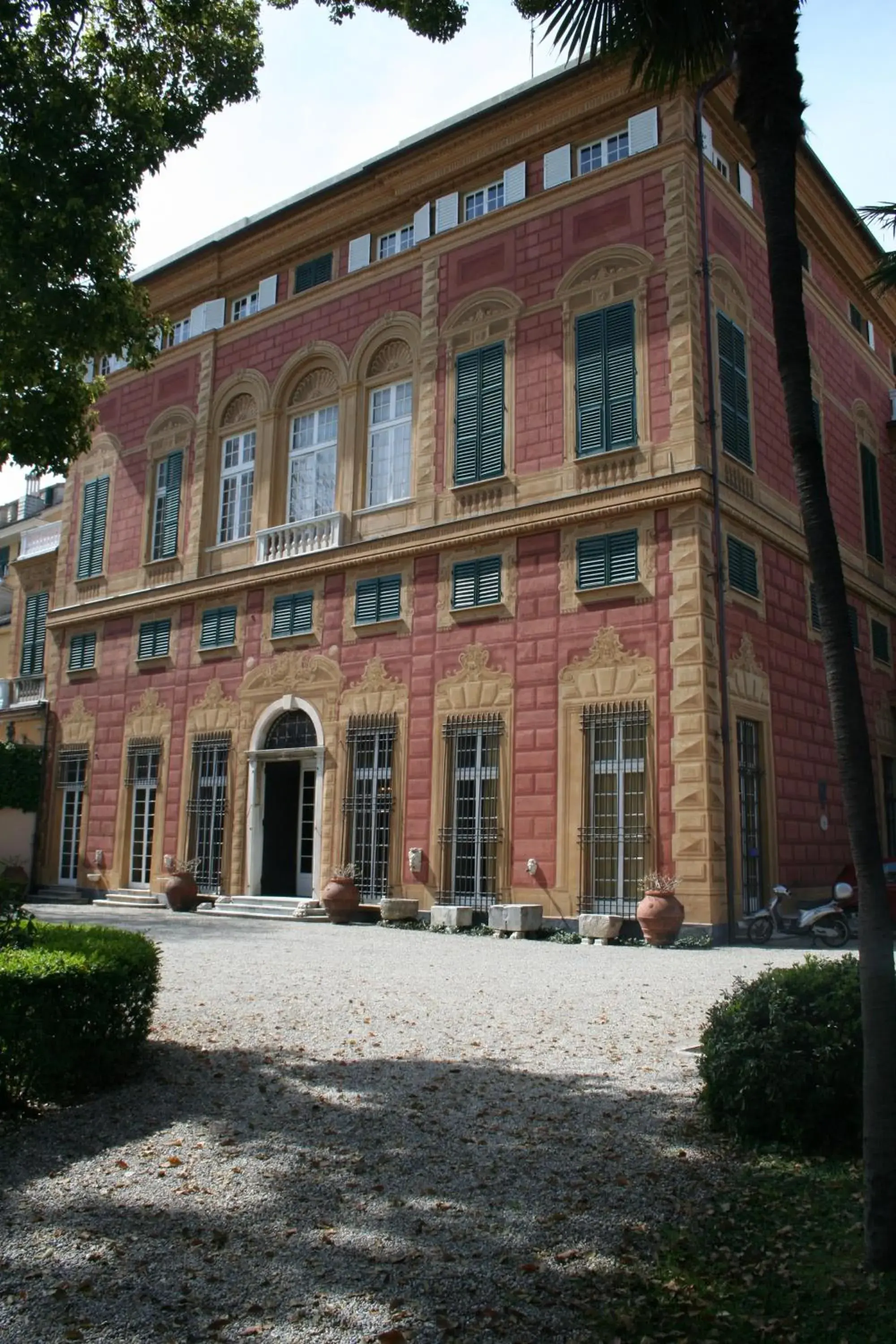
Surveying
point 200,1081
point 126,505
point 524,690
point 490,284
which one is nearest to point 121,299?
point 200,1081

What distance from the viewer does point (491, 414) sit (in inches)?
726

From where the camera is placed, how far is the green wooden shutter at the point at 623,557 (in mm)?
16250

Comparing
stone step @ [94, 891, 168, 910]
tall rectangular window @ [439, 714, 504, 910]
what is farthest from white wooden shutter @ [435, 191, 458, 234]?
stone step @ [94, 891, 168, 910]

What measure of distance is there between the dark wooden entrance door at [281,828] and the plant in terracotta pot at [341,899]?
2629 mm

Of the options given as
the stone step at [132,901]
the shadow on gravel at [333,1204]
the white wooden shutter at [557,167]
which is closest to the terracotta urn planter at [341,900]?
the stone step at [132,901]

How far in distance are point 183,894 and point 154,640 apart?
561cm

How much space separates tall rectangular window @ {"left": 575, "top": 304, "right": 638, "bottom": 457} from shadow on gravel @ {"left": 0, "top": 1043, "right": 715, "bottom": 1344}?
38.8ft

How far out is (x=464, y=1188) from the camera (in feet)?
16.3

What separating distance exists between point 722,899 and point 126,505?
16.0 metres

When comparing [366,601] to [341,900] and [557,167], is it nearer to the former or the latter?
[341,900]

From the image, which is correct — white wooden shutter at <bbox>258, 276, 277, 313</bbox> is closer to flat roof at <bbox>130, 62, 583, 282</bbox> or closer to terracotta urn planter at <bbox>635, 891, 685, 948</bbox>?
flat roof at <bbox>130, 62, 583, 282</bbox>

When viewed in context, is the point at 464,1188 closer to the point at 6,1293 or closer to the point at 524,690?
the point at 6,1293

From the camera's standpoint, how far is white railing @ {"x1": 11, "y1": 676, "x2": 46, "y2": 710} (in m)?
26.1

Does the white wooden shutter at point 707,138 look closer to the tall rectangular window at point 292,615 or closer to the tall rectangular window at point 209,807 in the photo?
the tall rectangular window at point 292,615
